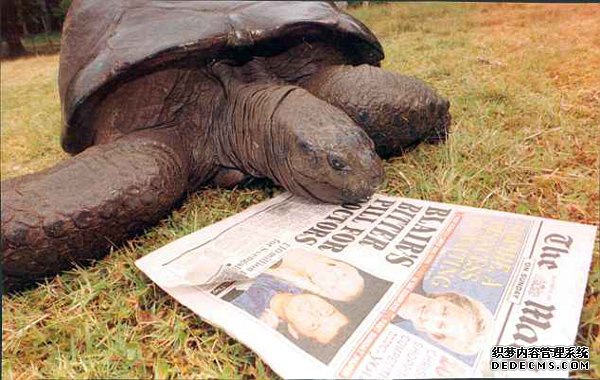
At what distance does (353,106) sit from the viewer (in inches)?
55.9

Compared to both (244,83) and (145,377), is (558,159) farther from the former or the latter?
(145,377)

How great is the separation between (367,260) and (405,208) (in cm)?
30

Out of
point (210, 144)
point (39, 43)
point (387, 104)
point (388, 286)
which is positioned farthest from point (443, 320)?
point (39, 43)

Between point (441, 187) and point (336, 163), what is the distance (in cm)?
36

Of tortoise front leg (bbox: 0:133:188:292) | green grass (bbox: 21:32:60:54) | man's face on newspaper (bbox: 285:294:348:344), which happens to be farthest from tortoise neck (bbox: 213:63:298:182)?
green grass (bbox: 21:32:60:54)

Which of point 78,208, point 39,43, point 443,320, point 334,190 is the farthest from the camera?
point 39,43

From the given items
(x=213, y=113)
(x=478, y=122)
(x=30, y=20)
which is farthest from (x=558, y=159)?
(x=30, y=20)

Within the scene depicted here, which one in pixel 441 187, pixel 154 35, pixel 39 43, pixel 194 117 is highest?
pixel 154 35

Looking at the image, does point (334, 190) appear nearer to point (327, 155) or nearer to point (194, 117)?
point (327, 155)

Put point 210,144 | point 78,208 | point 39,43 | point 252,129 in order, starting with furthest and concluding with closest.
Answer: point 39,43 < point 210,144 < point 252,129 < point 78,208

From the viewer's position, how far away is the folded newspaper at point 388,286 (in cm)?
71

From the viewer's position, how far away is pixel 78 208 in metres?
1.07

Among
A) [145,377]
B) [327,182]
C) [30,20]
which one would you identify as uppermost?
[30,20]

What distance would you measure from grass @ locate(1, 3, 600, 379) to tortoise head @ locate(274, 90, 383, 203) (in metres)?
0.22
